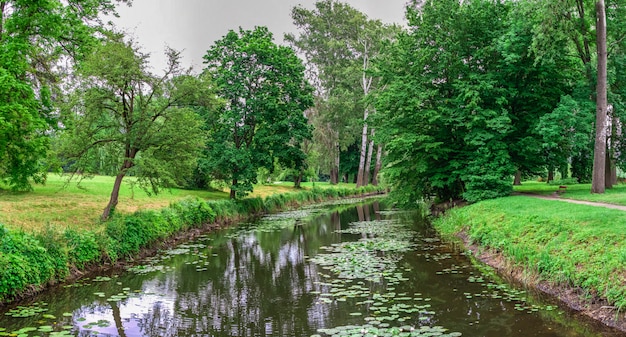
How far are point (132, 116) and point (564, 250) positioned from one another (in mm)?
14192

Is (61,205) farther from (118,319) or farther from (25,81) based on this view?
(118,319)

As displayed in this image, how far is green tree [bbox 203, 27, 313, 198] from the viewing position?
2633 cm

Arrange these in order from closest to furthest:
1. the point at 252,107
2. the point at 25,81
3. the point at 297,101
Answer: the point at 25,81
the point at 252,107
the point at 297,101

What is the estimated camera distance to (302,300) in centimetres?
877

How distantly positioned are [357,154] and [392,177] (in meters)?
39.5

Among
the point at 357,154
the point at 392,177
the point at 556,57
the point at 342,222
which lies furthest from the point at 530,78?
the point at 357,154

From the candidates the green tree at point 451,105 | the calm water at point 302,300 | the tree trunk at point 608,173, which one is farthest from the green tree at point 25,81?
the tree trunk at point 608,173

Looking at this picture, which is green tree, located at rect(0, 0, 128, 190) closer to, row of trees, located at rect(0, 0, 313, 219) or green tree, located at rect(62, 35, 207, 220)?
row of trees, located at rect(0, 0, 313, 219)

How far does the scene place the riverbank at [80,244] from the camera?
28.1 ft

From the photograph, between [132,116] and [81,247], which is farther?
[132,116]

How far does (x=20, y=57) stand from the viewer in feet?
36.2

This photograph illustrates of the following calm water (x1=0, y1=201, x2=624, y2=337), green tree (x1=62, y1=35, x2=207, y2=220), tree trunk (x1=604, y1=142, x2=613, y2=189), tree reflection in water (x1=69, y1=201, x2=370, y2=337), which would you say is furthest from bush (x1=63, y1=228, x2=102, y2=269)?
tree trunk (x1=604, y1=142, x2=613, y2=189)

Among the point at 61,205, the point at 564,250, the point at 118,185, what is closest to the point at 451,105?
the point at 564,250

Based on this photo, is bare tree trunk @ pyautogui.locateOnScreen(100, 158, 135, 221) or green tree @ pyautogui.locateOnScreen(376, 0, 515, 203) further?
green tree @ pyautogui.locateOnScreen(376, 0, 515, 203)
